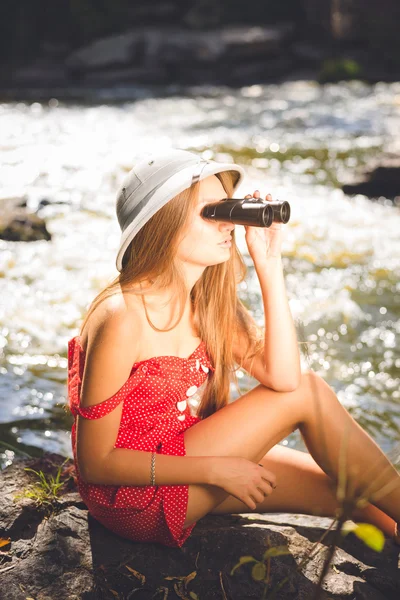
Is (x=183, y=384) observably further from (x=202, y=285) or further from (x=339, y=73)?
(x=339, y=73)

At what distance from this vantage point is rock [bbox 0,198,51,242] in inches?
260

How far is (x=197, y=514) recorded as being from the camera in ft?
8.30

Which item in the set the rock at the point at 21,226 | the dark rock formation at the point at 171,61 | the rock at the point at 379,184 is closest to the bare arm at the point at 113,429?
the rock at the point at 21,226

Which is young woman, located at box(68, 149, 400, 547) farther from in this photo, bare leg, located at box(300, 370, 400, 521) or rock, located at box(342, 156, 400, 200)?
rock, located at box(342, 156, 400, 200)

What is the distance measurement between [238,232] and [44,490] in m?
4.88

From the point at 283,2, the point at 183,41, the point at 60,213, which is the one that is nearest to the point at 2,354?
the point at 60,213

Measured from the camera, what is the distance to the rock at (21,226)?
21.7 ft

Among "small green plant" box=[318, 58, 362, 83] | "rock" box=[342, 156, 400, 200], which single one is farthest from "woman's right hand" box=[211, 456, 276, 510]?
"small green plant" box=[318, 58, 362, 83]

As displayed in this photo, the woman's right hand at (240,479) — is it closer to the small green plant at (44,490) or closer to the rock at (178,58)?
the small green plant at (44,490)

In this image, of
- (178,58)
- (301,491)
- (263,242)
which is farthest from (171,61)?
(301,491)

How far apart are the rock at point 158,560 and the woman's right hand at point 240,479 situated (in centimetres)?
18

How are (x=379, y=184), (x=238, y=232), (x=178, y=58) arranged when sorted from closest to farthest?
(x=238, y=232), (x=379, y=184), (x=178, y=58)

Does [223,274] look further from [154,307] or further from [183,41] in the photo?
[183,41]

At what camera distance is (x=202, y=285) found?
2783 mm
